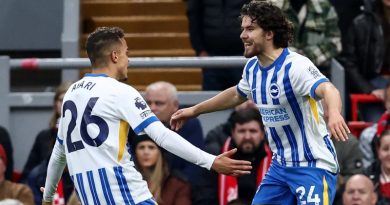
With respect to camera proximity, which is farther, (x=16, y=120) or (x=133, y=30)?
(x=133, y=30)

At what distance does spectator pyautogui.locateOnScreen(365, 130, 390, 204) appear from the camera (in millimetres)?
10883

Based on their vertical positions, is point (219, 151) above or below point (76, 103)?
below

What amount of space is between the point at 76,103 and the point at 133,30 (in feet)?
19.6

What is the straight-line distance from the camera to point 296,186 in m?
8.85

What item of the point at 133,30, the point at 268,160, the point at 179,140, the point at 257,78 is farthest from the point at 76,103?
the point at 133,30

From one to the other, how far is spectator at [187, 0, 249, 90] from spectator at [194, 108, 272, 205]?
52.4 inches

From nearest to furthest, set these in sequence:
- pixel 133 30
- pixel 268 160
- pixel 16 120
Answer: pixel 268 160, pixel 16 120, pixel 133 30

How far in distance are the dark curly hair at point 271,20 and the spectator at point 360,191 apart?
2100mm

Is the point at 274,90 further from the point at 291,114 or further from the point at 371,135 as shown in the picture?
the point at 371,135

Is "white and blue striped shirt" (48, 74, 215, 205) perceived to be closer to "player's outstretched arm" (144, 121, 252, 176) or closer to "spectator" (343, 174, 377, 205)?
"player's outstretched arm" (144, 121, 252, 176)

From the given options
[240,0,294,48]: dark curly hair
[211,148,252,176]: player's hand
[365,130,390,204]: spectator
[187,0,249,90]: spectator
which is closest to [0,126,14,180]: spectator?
[187,0,249,90]: spectator

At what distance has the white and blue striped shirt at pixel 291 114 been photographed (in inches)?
344

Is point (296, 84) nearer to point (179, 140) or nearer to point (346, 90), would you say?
point (179, 140)

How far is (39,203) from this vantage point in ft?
37.3
